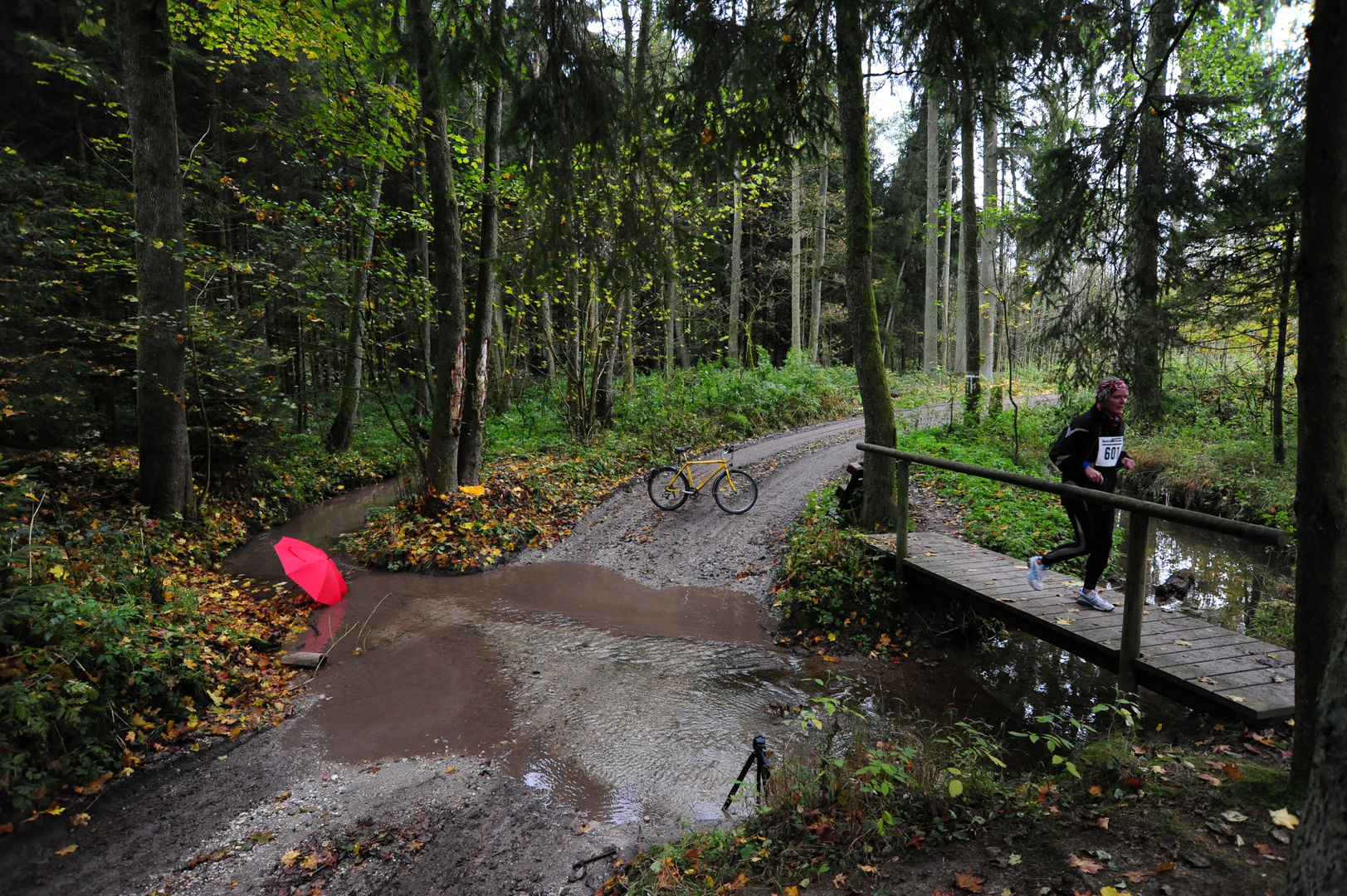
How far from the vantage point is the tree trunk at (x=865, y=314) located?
767cm

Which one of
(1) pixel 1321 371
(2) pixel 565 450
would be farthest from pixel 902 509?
(2) pixel 565 450

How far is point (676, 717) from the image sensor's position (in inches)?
212

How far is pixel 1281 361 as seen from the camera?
10617 millimetres

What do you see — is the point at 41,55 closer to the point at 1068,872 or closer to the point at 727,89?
the point at 727,89

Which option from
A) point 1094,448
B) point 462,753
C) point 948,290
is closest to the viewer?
point 462,753

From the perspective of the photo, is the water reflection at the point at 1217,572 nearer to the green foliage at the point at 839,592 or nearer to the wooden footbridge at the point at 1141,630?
the wooden footbridge at the point at 1141,630

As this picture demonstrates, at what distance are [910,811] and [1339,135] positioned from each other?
3738 millimetres

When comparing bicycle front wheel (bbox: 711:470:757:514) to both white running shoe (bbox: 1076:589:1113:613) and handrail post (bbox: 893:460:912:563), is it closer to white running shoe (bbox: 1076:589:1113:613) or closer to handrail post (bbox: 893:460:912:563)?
handrail post (bbox: 893:460:912:563)

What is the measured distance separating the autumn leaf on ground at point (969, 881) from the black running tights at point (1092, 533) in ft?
11.5

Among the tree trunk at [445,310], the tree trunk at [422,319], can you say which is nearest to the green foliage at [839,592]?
the tree trunk at [445,310]

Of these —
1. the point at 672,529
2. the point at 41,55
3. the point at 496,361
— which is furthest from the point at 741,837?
the point at 41,55

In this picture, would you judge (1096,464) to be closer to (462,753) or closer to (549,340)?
(462,753)

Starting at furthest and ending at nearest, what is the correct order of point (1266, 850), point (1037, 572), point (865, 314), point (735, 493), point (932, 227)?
point (932, 227), point (735, 493), point (865, 314), point (1037, 572), point (1266, 850)

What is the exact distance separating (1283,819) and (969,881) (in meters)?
1.38
